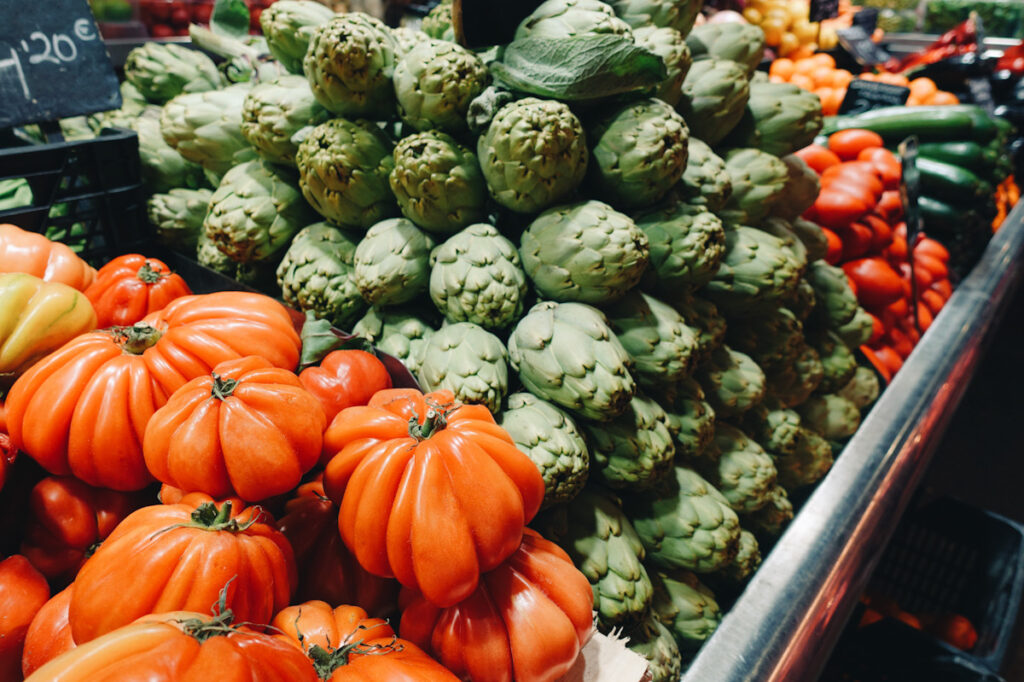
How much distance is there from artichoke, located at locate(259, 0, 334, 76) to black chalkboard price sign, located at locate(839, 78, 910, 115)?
316cm

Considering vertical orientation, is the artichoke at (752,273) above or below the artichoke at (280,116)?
below

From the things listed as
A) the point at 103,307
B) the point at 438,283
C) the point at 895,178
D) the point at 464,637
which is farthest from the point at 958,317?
the point at 103,307

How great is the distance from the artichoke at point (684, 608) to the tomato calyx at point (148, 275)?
52.5 inches

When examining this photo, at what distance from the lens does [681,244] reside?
4.63 ft

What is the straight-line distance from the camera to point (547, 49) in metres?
1.37

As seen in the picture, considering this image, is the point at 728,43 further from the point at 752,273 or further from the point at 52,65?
the point at 52,65

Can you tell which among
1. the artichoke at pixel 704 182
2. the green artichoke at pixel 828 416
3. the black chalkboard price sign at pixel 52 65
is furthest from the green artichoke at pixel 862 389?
the black chalkboard price sign at pixel 52 65

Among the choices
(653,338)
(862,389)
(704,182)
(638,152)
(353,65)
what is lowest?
(862,389)

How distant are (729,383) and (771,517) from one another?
41 centimetres

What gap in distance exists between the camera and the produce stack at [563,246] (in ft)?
4.20

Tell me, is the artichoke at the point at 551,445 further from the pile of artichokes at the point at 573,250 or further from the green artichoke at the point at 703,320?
the green artichoke at the point at 703,320

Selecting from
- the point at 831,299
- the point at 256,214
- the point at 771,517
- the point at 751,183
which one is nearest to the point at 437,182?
the point at 256,214

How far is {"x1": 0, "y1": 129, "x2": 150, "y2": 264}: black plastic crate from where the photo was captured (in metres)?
1.56

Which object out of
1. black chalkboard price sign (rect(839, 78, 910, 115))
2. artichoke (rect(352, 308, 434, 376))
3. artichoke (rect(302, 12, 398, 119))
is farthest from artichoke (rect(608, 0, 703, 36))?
black chalkboard price sign (rect(839, 78, 910, 115))
